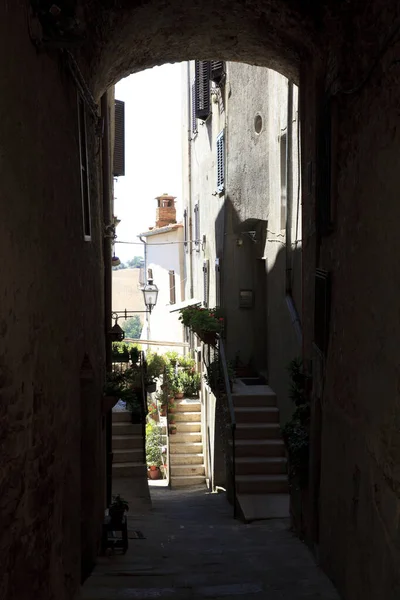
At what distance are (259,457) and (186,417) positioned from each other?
625 cm

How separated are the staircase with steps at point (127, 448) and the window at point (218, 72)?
8559 mm

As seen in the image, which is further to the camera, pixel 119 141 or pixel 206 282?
pixel 206 282

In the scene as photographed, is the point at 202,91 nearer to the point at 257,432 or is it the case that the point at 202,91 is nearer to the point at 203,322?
the point at 203,322

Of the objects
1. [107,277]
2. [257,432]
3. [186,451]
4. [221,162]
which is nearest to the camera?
[107,277]

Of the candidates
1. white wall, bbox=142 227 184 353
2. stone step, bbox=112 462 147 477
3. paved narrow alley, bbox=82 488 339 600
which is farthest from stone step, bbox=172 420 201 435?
white wall, bbox=142 227 184 353

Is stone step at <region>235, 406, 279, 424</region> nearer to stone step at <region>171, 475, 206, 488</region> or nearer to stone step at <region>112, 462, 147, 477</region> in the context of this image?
stone step at <region>112, 462, 147, 477</region>

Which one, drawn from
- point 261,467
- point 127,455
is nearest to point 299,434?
point 261,467

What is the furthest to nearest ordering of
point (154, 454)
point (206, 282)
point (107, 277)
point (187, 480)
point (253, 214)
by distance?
point (206, 282) < point (154, 454) < point (187, 480) < point (253, 214) < point (107, 277)

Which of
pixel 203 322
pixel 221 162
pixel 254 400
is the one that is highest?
pixel 221 162

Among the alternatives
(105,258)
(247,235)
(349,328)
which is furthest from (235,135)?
(349,328)

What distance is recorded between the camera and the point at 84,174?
7.95 m

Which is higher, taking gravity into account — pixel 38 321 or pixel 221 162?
pixel 221 162

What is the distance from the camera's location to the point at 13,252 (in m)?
4.26

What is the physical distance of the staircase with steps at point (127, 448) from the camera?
44.9ft
